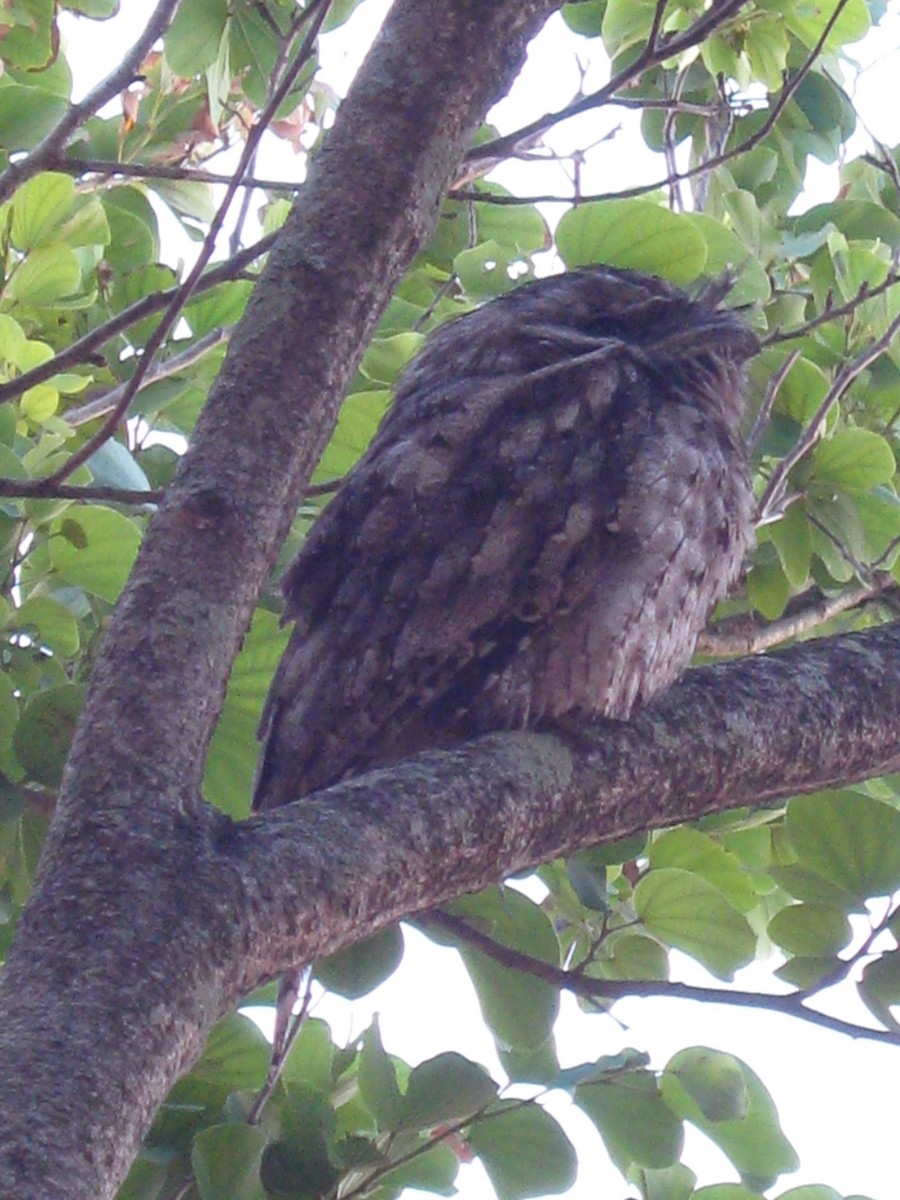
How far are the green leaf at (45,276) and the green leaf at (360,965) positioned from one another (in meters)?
0.97

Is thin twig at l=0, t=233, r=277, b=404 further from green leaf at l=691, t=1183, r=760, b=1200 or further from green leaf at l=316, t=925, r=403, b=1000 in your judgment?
green leaf at l=691, t=1183, r=760, b=1200

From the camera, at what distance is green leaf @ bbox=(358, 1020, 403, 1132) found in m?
1.49

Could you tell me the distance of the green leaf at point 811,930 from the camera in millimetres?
1545

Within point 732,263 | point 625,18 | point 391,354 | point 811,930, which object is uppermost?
point 625,18

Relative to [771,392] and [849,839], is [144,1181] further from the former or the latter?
[771,392]

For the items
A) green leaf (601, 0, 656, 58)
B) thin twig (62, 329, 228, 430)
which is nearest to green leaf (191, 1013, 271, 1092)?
thin twig (62, 329, 228, 430)

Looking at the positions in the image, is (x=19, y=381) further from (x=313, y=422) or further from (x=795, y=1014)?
(x=795, y=1014)

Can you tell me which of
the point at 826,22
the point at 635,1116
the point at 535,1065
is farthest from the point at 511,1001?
the point at 826,22

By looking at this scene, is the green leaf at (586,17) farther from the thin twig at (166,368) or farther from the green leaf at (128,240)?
the thin twig at (166,368)

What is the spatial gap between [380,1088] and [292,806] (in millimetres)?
501

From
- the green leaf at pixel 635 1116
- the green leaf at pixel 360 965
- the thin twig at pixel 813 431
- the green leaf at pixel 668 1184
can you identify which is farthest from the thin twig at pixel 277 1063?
the thin twig at pixel 813 431

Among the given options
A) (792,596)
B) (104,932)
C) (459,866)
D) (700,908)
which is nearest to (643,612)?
(700,908)

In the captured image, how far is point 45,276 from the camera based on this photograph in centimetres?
198

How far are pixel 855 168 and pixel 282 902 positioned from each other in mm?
2223
